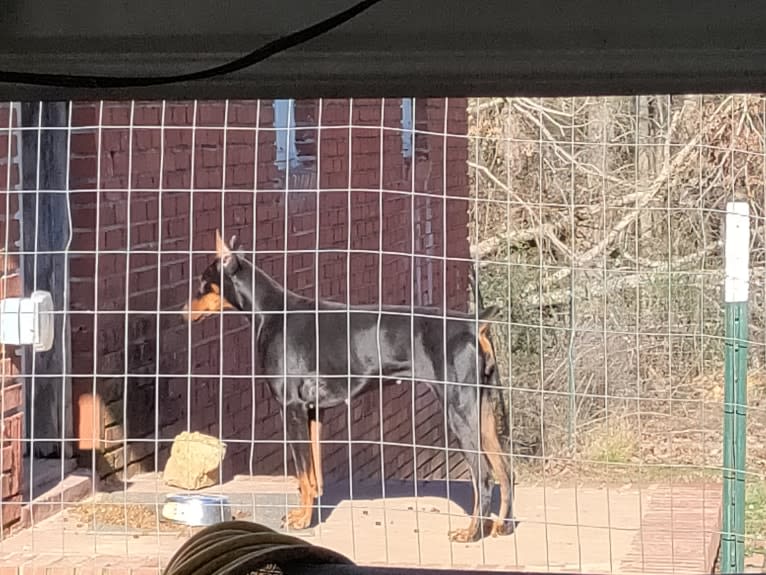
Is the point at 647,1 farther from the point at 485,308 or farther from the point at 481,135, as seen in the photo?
the point at 485,308

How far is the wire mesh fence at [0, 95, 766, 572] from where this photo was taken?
1473 mm

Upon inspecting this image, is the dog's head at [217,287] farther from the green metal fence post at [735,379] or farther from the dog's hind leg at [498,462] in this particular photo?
the green metal fence post at [735,379]

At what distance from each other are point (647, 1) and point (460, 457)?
2.32 ft

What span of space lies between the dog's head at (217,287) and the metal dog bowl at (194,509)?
27 cm

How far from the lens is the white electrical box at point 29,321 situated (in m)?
1.53

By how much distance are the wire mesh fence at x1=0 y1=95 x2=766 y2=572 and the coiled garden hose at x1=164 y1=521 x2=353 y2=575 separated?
24.1 inches

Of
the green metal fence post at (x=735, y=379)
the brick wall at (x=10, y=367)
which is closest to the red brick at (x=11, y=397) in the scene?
the brick wall at (x=10, y=367)

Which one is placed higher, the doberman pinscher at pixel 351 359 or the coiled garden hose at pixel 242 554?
the doberman pinscher at pixel 351 359

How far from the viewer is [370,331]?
1.53 meters

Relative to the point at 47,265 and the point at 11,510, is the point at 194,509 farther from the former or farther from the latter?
the point at 47,265

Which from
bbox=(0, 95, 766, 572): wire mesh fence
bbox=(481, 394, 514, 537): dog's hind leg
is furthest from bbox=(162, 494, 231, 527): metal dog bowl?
bbox=(481, 394, 514, 537): dog's hind leg

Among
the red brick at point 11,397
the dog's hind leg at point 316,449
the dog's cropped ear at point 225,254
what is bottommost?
the dog's hind leg at point 316,449

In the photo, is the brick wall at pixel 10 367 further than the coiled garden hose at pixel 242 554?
Yes

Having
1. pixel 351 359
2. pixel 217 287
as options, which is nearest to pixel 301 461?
pixel 351 359
